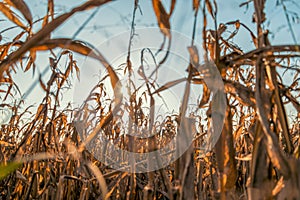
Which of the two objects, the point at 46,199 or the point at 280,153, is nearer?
the point at 280,153

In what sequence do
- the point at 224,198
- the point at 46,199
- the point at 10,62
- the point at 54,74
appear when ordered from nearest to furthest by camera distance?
the point at 10,62 < the point at 224,198 < the point at 54,74 < the point at 46,199

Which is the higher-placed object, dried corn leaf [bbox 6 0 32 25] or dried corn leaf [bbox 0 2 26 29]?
dried corn leaf [bbox 0 2 26 29]

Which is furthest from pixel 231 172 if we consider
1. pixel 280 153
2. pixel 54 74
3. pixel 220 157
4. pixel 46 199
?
pixel 46 199

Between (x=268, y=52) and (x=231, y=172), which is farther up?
(x=268, y=52)

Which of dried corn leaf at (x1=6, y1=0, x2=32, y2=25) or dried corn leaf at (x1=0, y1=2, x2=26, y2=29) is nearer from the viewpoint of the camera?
dried corn leaf at (x1=6, y1=0, x2=32, y2=25)

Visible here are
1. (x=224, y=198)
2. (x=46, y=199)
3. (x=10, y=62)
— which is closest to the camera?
(x=10, y=62)

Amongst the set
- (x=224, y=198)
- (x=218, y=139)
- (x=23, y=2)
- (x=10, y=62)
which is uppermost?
(x=23, y=2)

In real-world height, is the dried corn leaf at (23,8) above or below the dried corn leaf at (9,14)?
below

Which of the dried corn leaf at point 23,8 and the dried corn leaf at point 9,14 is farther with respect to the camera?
the dried corn leaf at point 9,14

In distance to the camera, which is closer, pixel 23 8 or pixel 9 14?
pixel 23 8

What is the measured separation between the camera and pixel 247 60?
27.4 inches

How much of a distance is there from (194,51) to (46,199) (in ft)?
2.91

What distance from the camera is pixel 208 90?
28.8 inches

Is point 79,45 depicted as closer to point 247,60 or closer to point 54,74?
A: point 247,60
